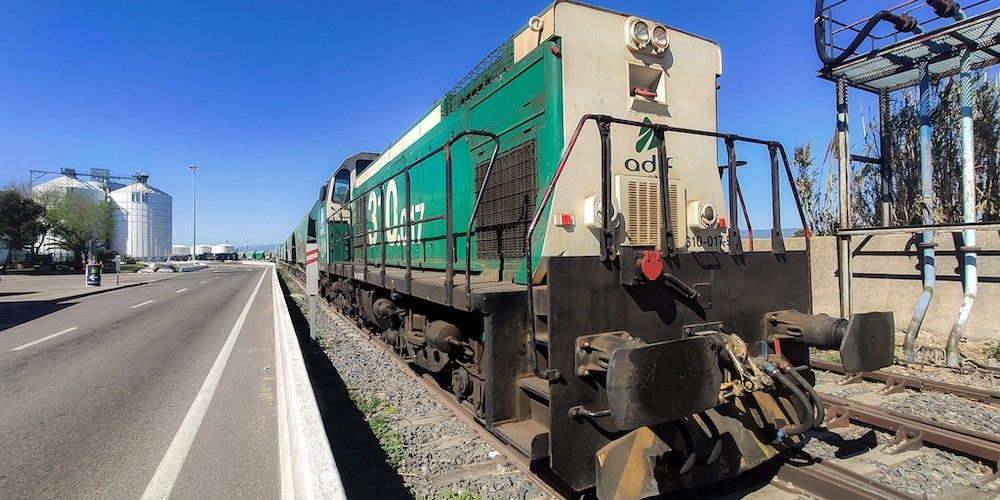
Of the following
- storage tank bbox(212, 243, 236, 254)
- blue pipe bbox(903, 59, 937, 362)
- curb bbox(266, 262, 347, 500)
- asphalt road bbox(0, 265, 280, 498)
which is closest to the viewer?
curb bbox(266, 262, 347, 500)

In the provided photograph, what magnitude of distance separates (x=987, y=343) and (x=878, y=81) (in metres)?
4.70

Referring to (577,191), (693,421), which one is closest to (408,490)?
(693,421)

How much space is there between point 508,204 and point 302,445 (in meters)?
2.39

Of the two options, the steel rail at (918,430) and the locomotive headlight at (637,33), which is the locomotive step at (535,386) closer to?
the locomotive headlight at (637,33)

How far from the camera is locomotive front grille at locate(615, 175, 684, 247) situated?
12.7ft

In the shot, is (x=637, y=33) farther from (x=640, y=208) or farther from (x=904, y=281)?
(x=904, y=281)

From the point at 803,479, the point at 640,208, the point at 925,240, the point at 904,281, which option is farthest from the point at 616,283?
the point at 904,281

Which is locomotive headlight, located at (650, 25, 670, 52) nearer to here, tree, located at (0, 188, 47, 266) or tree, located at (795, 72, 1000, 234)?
tree, located at (795, 72, 1000, 234)

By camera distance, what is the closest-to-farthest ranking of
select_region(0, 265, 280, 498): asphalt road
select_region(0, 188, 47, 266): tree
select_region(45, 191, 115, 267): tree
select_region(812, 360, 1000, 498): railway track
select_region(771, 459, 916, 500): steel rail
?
select_region(771, 459, 916, 500): steel rail < select_region(0, 265, 280, 498): asphalt road < select_region(812, 360, 1000, 498): railway track < select_region(0, 188, 47, 266): tree < select_region(45, 191, 115, 267): tree

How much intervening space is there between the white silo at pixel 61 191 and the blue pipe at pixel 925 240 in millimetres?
57429

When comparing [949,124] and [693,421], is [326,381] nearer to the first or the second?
[693,421]

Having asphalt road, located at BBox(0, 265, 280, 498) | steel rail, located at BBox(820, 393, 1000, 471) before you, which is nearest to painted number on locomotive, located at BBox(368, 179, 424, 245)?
asphalt road, located at BBox(0, 265, 280, 498)

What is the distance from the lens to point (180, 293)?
20.6 metres

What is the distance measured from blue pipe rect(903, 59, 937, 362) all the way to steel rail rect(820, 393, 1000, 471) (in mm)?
2804
